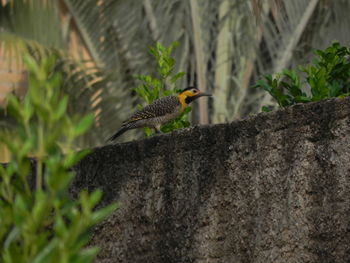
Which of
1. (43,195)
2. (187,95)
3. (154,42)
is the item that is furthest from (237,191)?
(154,42)

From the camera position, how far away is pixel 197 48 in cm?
1180

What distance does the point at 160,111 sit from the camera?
682cm

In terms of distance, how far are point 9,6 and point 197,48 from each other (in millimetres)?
2495

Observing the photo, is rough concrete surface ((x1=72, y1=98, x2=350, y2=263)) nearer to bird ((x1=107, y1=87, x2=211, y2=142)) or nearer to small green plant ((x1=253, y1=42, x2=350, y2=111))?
small green plant ((x1=253, y1=42, x2=350, y2=111))

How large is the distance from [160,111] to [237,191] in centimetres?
236

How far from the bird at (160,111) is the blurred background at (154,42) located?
13.0 ft

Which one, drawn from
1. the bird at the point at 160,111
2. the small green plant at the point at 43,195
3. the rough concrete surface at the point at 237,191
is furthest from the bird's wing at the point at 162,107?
the small green plant at the point at 43,195

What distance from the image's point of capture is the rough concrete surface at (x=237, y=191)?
13.8ft

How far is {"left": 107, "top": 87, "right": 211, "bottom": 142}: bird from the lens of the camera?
22.4 feet

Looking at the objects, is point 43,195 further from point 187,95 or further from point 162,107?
point 187,95

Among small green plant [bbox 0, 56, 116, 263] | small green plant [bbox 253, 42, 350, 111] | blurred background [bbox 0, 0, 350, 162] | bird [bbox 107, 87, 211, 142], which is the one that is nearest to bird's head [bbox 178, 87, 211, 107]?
bird [bbox 107, 87, 211, 142]

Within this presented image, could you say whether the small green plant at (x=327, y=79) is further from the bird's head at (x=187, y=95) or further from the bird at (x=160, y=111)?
the bird's head at (x=187, y=95)

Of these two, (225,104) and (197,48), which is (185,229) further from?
(225,104)

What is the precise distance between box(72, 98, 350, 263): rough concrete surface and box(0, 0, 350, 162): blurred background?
6.73 metres
